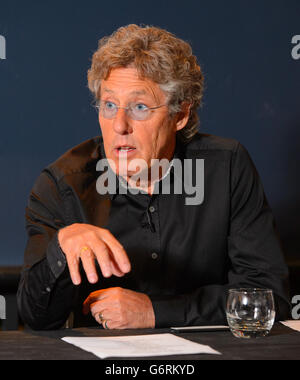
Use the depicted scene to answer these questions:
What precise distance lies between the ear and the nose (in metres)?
0.28

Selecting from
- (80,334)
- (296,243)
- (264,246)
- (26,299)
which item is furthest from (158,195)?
(296,243)

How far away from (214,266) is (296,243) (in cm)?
129

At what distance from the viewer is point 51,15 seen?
120 inches

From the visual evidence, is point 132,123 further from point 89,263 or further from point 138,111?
point 89,263

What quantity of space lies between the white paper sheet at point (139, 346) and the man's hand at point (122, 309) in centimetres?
15

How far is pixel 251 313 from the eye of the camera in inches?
55.1

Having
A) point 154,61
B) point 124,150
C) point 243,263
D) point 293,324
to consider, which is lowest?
point 293,324

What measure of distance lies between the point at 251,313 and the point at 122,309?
36 cm

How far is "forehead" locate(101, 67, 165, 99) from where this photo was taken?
1978 mm

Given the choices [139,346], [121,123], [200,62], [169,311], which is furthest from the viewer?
[200,62]

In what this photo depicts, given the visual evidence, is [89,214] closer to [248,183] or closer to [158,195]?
[158,195]

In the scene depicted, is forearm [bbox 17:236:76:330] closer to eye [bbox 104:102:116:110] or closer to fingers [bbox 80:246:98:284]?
fingers [bbox 80:246:98:284]

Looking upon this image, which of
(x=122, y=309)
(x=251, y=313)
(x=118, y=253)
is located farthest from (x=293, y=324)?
(x=118, y=253)

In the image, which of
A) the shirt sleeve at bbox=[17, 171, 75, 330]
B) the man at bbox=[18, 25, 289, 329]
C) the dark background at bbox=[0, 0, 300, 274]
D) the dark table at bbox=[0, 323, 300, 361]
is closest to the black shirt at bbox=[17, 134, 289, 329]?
the man at bbox=[18, 25, 289, 329]
